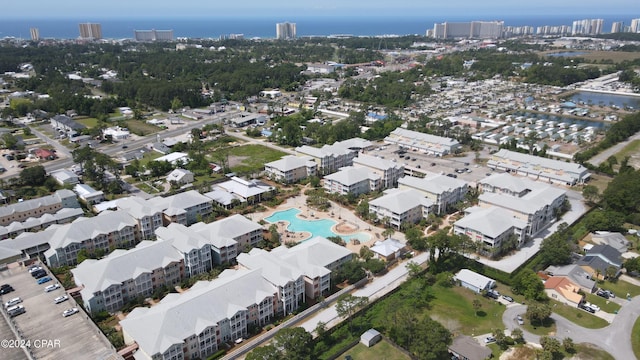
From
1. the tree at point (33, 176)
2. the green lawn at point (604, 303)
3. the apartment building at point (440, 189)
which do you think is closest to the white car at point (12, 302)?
the tree at point (33, 176)

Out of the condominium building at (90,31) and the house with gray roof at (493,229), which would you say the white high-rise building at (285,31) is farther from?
the house with gray roof at (493,229)

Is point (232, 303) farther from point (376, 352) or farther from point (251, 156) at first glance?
point (251, 156)

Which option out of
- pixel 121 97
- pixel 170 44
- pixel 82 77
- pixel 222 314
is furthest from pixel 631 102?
pixel 170 44

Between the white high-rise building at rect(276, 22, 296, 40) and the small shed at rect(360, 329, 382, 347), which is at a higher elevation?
the white high-rise building at rect(276, 22, 296, 40)

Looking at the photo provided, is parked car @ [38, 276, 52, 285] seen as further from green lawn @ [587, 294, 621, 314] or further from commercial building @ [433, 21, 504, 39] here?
commercial building @ [433, 21, 504, 39]

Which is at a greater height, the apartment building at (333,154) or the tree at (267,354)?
the apartment building at (333,154)

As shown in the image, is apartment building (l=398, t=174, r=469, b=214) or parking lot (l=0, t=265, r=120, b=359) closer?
parking lot (l=0, t=265, r=120, b=359)

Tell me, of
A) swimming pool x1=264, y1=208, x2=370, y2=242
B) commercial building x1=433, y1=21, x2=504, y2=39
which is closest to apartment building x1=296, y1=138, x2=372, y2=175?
swimming pool x1=264, y1=208, x2=370, y2=242

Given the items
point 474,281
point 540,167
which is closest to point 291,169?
point 474,281
